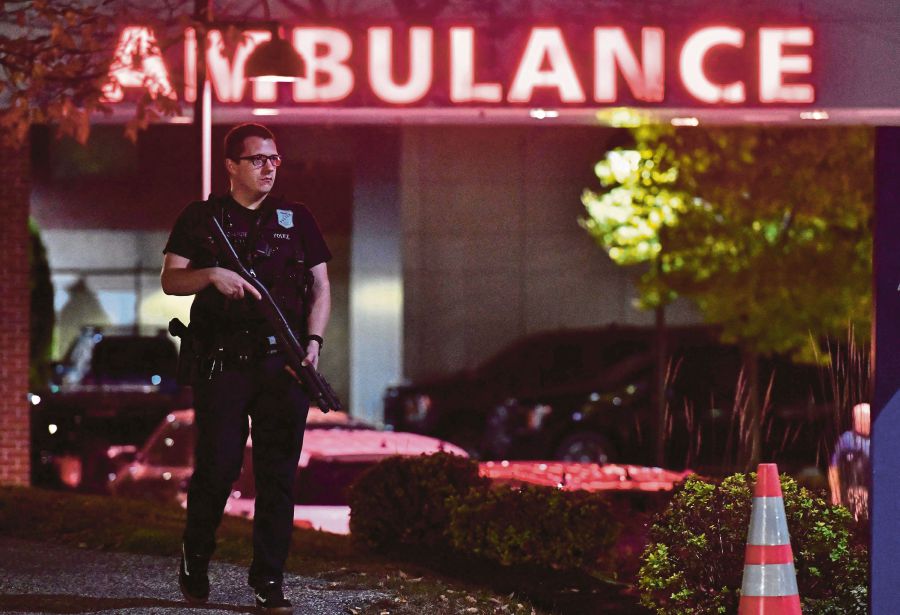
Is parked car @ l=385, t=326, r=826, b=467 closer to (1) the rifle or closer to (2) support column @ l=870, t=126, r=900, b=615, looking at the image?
(2) support column @ l=870, t=126, r=900, b=615

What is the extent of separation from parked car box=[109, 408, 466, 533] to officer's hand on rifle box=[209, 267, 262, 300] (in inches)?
151

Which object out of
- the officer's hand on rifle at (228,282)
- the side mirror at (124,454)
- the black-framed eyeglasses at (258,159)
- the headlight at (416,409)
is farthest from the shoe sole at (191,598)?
the headlight at (416,409)

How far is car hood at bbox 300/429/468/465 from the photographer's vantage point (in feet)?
37.5

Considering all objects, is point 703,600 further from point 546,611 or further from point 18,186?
point 18,186

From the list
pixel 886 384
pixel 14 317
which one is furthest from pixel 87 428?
pixel 886 384

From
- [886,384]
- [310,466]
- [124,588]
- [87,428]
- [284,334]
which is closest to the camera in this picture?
[886,384]

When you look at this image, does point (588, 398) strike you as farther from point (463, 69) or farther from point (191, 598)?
point (191, 598)

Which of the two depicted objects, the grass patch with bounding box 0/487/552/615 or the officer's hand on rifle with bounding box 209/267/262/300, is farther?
the grass patch with bounding box 0/487/552/615

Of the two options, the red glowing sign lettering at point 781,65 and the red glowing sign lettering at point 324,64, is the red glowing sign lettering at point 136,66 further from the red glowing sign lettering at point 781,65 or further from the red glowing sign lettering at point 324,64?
the red glowing sign lettering at point 781,65

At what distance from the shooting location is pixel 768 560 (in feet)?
18.8

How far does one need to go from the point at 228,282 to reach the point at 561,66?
504 cm

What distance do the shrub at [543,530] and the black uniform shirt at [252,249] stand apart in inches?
87.7

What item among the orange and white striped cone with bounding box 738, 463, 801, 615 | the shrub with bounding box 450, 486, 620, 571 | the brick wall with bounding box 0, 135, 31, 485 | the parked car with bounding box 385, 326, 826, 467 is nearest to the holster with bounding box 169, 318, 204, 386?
the orange and white striped cone with bounding box 738, 463, 801, 615

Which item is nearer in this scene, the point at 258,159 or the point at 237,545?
the point at 258,159
